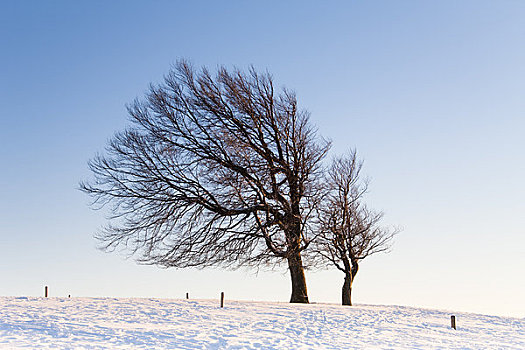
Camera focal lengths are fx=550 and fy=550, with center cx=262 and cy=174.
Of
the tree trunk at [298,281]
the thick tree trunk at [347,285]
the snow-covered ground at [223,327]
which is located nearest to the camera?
the snow-covered ground at [223,327]

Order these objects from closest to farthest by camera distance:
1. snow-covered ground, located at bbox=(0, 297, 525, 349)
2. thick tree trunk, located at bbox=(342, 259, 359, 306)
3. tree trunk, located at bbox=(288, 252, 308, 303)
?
snow-covered ground, located at bbox=(0, 297, 525, 349) → tree trunk, located at bbox=(288, 252, 308, 303) → thick tree trunk, located at bbox=(342, 259, 359, 306)

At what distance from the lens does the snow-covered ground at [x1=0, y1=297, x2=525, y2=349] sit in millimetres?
14062

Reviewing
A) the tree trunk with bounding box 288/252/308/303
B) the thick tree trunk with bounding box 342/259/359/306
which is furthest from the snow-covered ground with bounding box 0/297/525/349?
the thick tree trunk with bounding box 342/259/359/306

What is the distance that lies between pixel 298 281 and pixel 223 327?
8.82 meters

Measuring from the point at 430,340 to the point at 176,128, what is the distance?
1385 cm

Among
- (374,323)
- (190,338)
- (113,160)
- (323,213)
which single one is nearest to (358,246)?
(323,213)

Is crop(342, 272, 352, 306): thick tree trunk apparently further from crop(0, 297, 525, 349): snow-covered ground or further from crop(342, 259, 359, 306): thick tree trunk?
crop(0, 297, 525, 349): snow-covered ground

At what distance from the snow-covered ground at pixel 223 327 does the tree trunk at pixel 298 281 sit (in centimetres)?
266

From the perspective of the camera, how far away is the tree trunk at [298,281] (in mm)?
24297

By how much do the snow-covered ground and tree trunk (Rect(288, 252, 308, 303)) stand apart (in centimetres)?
266

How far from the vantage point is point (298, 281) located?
80.3 ft

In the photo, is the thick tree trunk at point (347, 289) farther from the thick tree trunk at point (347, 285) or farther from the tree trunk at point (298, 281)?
the tree trunk at point (298, 281)

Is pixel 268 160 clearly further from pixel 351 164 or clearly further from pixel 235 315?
pixel 235 315

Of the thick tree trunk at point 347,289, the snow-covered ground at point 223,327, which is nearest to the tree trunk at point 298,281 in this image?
the snow-covered ground at point 223,327
